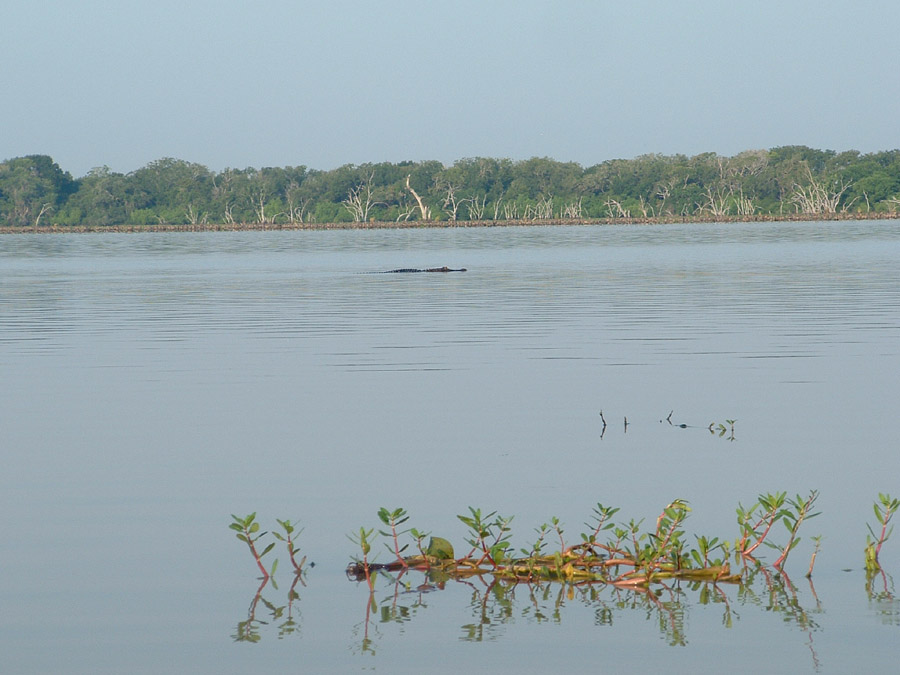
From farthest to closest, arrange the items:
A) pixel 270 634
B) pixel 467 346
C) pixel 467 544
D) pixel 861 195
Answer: pixel 861 195
pixel 467 346
pixel 467 544
pixel 270 634

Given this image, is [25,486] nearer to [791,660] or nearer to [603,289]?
[791,660]

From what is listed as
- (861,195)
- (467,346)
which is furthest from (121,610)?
(861,195)

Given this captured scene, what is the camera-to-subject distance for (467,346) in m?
22.8

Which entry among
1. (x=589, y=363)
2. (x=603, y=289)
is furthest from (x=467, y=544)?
(x=603, y=289)

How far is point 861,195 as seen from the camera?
192375mm

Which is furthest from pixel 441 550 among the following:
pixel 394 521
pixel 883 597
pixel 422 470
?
pixel 422 470

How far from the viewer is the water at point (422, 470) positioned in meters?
6.83

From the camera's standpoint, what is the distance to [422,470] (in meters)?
11.4

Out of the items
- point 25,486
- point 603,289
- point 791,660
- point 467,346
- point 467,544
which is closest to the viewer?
point 791,660

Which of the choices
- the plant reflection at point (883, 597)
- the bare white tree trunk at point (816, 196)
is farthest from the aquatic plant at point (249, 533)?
the bare white tree trunk at point (816, 196)

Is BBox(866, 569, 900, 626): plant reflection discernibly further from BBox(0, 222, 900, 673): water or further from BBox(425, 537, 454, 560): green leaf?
BBox(425, 537, 454, 560): green leaf

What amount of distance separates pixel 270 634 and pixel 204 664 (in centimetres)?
55

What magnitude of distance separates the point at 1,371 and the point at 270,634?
14.4 m

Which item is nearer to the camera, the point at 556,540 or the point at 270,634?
the point at 270,634
